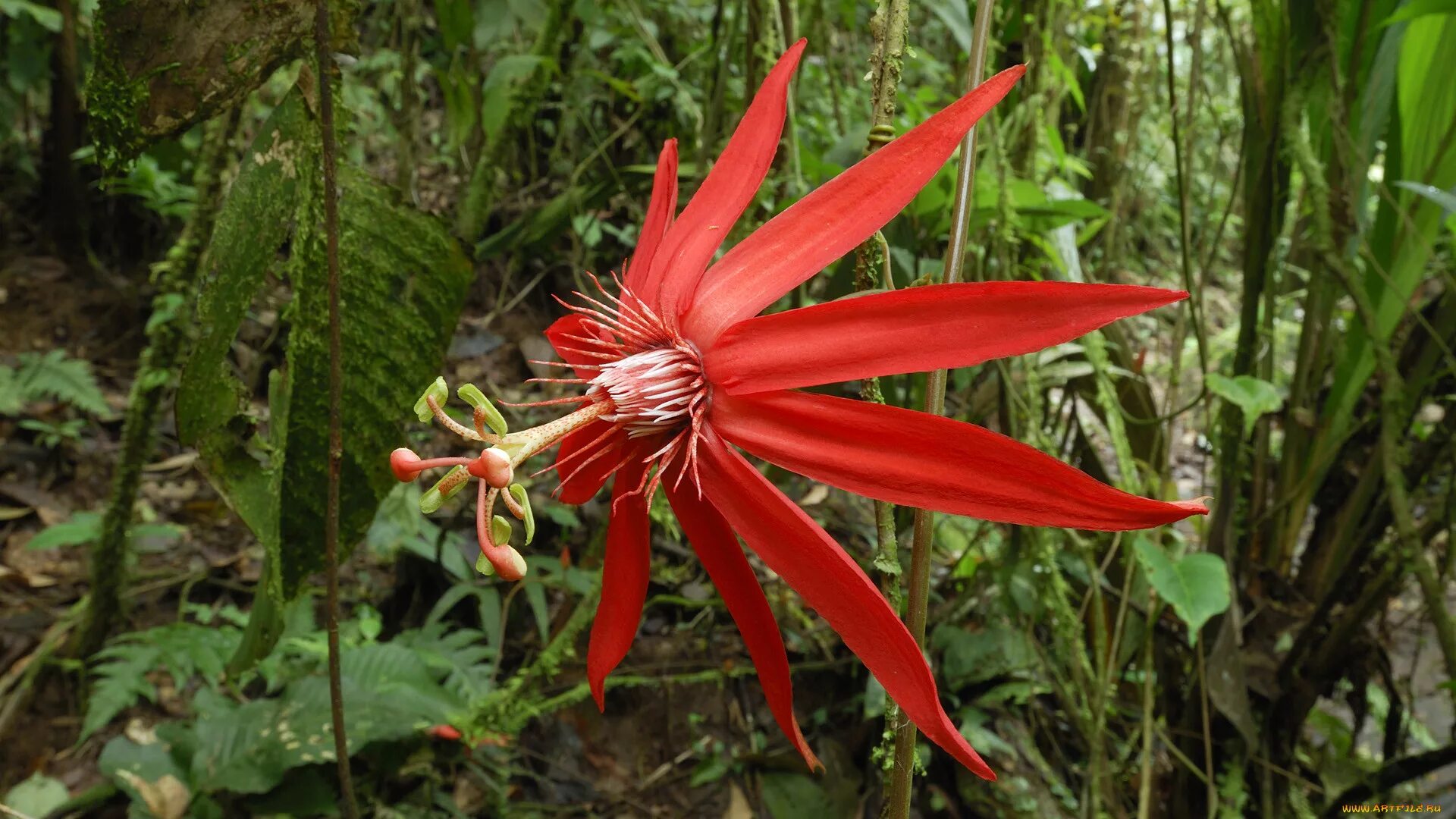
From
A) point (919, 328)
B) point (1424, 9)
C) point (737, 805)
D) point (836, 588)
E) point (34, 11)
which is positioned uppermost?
point (34, 11)

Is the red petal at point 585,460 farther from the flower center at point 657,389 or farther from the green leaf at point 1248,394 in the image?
the green leaf at point 1248,394

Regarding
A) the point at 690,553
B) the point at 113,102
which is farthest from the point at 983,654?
the point at 113,102

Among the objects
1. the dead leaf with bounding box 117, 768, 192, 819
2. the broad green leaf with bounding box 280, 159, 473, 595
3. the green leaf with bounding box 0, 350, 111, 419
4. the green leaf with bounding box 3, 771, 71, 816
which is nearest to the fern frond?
the green leaf with bounding box 0, 350, 111, 419

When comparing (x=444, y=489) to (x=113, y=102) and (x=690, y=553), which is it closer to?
(x=113, y=102)

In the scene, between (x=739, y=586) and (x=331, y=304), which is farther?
(x=331, y=304)

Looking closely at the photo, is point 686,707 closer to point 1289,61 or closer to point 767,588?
point 767,588

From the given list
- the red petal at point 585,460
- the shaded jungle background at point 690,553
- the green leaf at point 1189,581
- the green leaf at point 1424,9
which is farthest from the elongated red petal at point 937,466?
the green leaf at point 1424,9

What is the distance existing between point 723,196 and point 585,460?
0.16 m

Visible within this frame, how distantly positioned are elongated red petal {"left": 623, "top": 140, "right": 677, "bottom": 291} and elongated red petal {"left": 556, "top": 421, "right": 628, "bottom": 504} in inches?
3.2

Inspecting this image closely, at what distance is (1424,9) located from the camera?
0.94m

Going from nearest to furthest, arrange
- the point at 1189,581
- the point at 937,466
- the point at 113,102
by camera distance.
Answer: the point at 937,466
the point at 113,102
the point at 1189,581

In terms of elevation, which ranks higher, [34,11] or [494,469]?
[34,11]

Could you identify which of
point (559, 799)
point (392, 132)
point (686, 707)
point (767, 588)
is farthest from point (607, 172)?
point (559, 799)

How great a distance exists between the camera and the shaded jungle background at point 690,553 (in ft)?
2.35
